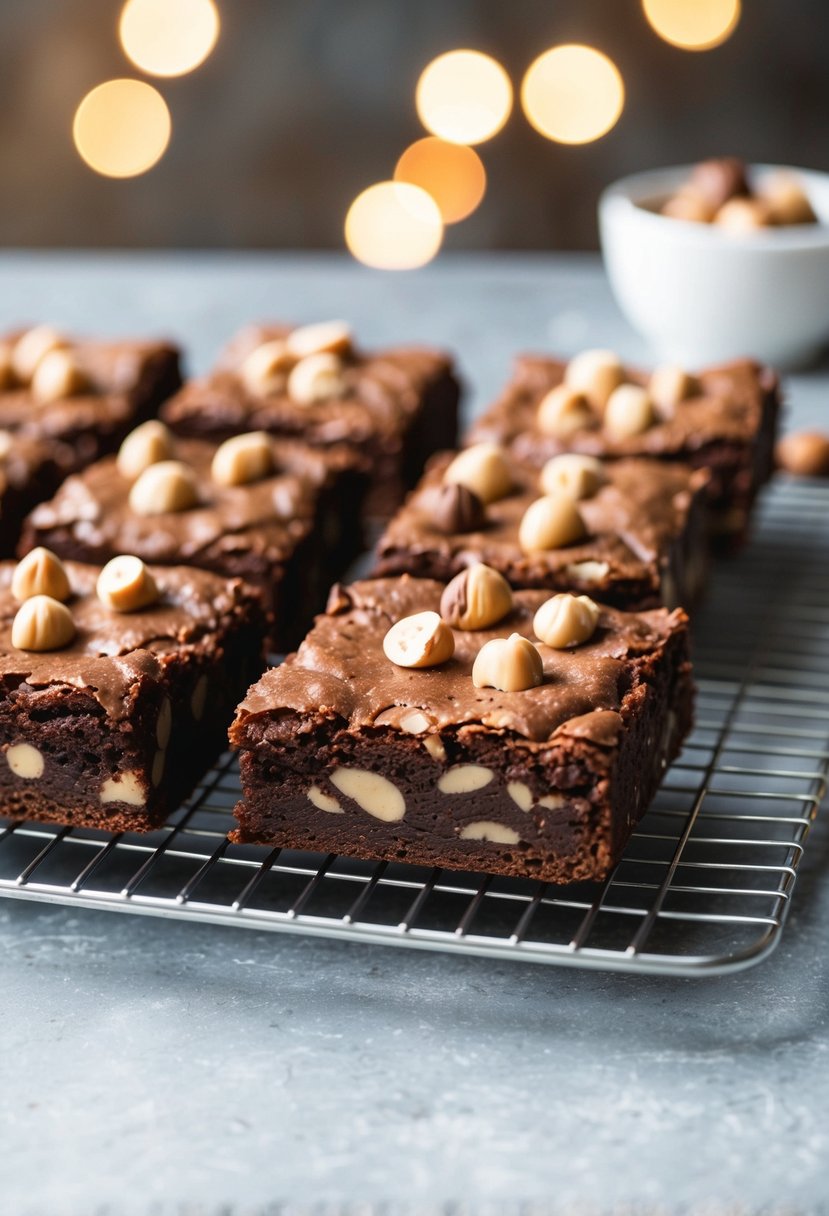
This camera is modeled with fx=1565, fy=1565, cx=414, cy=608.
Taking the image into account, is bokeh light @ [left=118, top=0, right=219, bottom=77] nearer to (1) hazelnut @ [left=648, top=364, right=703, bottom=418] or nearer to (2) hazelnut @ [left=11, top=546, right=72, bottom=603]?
(1) hazelnut @ [left=648, top=364, right=703, bottom=418]

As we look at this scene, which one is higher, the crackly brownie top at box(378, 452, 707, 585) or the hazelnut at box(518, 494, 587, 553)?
the hazelnut at box(518, 494, 587, 553)

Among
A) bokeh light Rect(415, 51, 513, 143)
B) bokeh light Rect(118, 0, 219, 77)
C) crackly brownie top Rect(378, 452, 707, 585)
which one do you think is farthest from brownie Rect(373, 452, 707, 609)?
bokeh light Rect(118, 0, 219, 77)

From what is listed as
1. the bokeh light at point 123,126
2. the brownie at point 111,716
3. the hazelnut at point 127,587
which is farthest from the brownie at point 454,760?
the bokeh light at point 123,126

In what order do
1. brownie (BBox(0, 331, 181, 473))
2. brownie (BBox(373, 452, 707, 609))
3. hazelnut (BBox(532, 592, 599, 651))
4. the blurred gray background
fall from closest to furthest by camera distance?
1. hazelnut (BBox(532, 592, 599, 651))
2. brownie (BBox(373, 452, 707, 609))
3. brownie (BBox(0, 331, 181, 473))
4. the blurred gray background

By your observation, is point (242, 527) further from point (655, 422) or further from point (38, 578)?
point (655, 422)

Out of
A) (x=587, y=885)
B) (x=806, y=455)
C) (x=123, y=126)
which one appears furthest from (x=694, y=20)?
(x=587, y=885)
